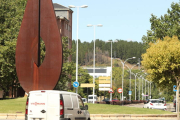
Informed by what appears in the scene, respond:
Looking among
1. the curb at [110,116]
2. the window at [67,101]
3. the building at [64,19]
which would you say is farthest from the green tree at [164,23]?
the building at [64,19]

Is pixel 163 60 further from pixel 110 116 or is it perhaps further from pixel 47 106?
pixel 47 106

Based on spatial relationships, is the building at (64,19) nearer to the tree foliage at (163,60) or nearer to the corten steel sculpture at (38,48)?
the tree foliage at (163,60)

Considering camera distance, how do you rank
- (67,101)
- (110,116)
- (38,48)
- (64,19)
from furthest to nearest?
(64,19) → (38,48) → (110,116) → (67,101)

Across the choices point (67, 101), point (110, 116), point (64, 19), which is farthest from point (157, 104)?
point (64, 19)

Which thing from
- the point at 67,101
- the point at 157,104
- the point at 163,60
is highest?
the point at 163,60

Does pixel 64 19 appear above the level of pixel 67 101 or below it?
above

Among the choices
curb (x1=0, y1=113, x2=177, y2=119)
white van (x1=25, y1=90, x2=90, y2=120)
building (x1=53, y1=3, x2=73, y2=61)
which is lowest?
curb (x1=0, y1=113, x2=177, y2=119)

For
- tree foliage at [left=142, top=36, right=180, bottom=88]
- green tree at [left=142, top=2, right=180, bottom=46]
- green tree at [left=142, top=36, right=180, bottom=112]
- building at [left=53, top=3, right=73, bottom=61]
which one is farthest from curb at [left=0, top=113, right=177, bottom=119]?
building at [left=53, top=3, right=73, bottom=61]

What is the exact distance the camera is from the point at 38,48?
2741 centimetres

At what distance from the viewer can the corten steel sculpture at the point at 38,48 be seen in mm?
26859

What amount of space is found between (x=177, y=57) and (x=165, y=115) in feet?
19.5

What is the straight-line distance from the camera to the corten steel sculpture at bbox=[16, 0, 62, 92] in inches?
1057

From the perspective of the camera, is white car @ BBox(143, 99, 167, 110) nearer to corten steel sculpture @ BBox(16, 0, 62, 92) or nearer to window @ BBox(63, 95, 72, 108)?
corten steel sculpture @ BBox(16, 0, 62, 92)

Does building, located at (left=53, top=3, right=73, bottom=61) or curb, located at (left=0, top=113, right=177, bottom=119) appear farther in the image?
building, located at (left=53, top=3, right=73, bottom=61)
